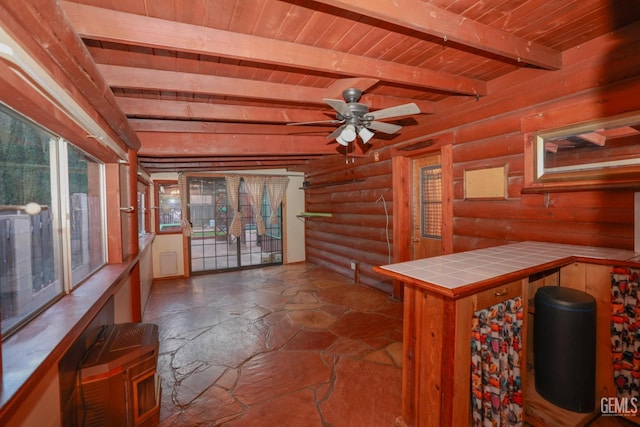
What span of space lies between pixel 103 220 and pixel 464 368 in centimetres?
A: 315

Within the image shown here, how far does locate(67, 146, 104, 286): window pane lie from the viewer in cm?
199

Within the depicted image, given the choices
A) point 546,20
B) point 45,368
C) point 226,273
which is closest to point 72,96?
point 45,368

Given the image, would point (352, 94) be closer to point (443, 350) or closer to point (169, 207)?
point (443, 350)

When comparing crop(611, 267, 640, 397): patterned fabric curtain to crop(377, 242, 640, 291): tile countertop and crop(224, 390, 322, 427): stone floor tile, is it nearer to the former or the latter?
crop(377, 242, 640, 291): tile countertop

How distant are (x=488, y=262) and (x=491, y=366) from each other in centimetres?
61

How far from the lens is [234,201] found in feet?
19.9

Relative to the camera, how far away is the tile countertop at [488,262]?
144 centimetres

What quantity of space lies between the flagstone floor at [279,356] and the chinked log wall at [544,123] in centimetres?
130

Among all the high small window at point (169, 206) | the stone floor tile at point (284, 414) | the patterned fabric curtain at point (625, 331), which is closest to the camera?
the patterned fabric curtain at point (625, 331)

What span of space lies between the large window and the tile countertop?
193 cm

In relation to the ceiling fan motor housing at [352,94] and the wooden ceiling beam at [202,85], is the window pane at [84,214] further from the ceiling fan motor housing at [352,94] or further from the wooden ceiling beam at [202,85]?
the ceiling fan motor housing at [352,94]

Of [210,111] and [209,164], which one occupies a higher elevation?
[210,111]

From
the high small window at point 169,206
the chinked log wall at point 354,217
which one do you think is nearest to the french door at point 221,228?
the high small window at point 169,206

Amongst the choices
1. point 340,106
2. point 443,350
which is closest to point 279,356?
point 443,350
